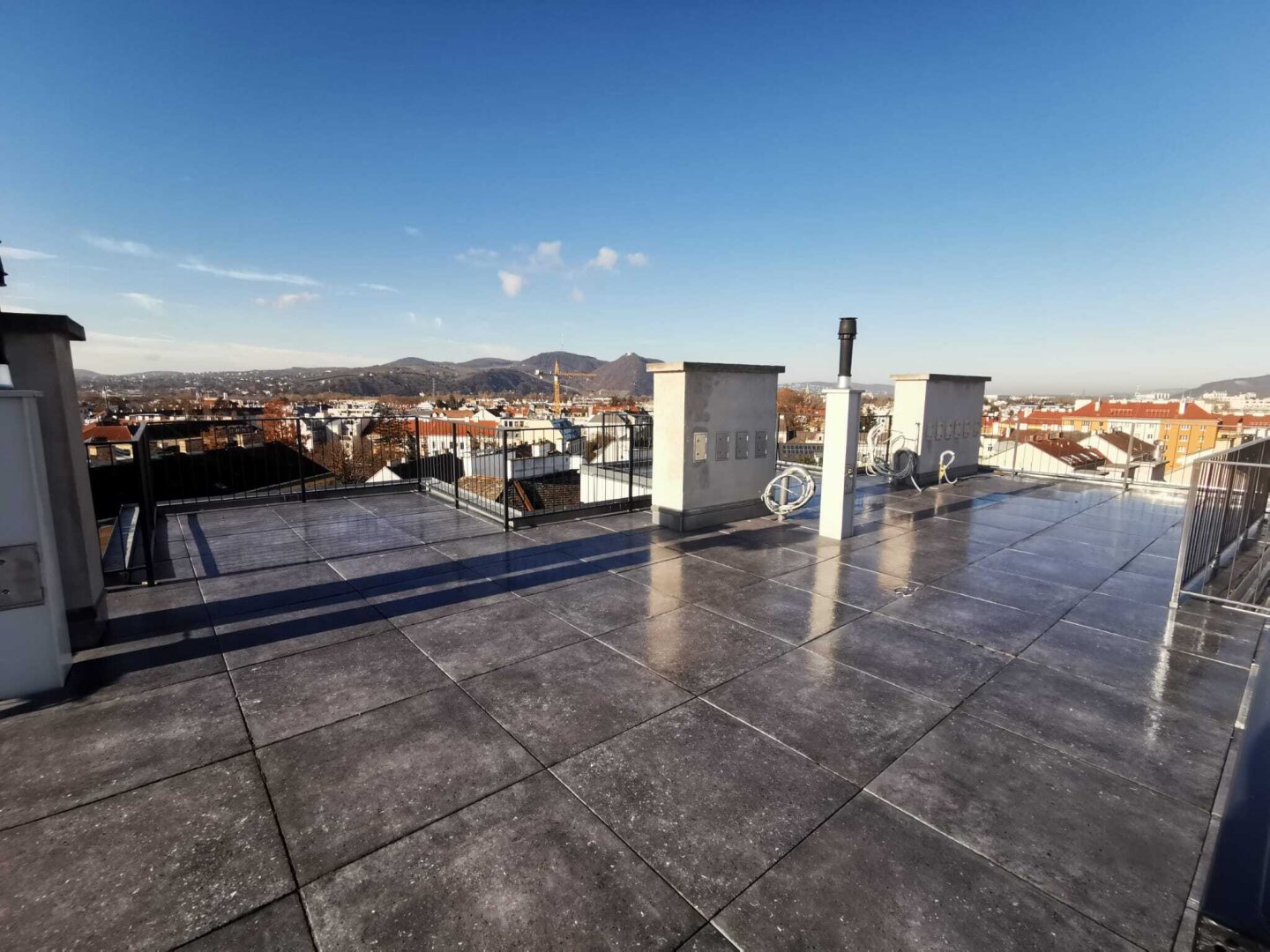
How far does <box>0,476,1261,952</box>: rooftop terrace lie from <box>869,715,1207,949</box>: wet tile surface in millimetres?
15

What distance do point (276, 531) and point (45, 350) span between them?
151 inches

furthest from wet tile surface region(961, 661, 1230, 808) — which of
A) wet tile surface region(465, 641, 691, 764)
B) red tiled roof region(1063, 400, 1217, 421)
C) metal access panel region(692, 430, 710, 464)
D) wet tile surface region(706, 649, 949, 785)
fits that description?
red tiled roof region(1063, 400, 1217, 421)

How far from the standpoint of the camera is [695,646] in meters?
4.72

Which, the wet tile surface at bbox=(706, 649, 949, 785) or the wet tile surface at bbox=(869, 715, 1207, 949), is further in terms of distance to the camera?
the wet tile surface at bbox=(706, 649, 949, 785)

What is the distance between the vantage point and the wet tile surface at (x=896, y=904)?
7.18 feet

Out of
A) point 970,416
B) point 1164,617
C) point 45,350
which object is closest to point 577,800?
point 45,350

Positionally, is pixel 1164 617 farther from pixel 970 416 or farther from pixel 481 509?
pixel 970 416

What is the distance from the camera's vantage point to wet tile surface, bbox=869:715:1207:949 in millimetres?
2396

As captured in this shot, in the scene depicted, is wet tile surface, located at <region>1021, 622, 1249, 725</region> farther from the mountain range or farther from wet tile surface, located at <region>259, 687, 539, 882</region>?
the mountain range

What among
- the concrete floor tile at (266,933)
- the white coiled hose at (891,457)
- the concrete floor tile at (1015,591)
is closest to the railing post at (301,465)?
the concrete floor tile at (266,933)

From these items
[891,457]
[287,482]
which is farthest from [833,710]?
[287,482]

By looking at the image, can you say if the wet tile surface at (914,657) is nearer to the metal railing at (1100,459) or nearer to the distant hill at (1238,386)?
the metal railing at (1100,459)

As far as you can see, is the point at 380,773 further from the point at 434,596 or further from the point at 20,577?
the point at 20,577

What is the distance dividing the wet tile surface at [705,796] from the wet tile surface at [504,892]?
0.14m
